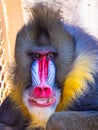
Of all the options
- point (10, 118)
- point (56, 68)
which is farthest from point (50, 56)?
point (10, 118)

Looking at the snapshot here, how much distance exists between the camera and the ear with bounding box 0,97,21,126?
3.68m

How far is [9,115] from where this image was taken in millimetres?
3732

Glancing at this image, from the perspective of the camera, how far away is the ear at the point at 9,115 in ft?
12.1

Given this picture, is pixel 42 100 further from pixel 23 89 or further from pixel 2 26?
pixel 2 26

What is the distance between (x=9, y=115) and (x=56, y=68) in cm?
56

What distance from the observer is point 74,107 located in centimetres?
351

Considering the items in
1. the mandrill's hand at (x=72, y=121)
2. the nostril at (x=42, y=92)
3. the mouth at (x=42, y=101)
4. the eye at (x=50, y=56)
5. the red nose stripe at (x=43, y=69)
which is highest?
the eye at (x=50, y=56)

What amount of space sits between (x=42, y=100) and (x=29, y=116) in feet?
1.11

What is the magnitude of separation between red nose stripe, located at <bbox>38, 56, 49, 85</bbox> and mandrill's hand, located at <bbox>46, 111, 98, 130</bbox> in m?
0.24

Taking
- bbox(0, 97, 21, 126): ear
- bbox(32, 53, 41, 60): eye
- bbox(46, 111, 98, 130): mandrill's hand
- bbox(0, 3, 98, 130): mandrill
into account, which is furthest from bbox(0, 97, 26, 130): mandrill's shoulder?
bbox(32, 53, 41, 60): eye

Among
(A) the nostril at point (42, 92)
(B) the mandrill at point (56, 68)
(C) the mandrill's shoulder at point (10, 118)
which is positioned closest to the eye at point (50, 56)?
(B) the mandrill at point (56, 68)

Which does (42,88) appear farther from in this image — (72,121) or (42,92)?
(72,121)

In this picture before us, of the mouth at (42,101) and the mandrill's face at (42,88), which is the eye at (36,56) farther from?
the mouth at (42,101)

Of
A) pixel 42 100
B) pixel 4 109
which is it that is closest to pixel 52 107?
pixel 42 100
